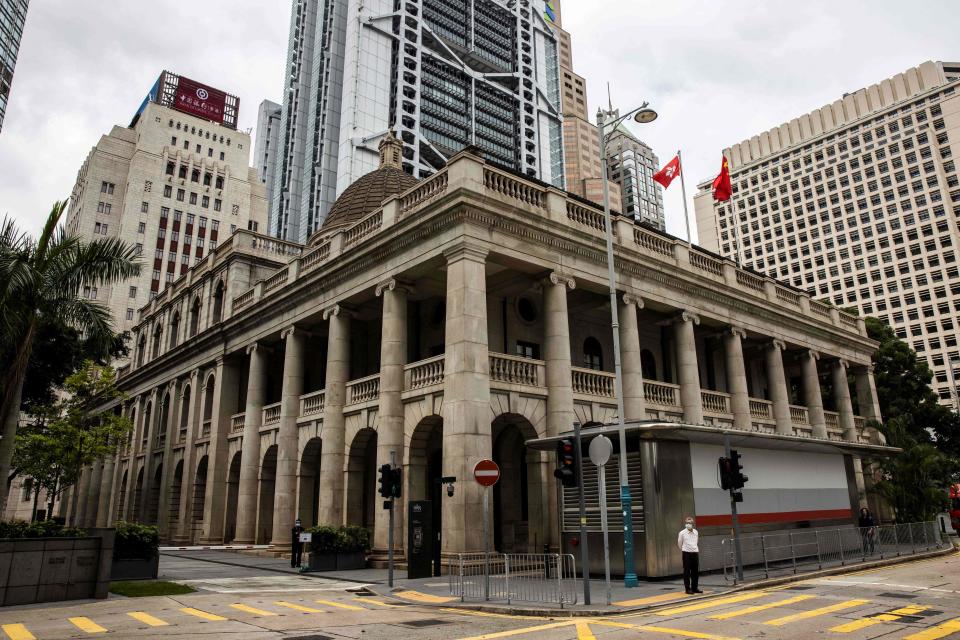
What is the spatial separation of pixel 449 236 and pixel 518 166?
121 meters

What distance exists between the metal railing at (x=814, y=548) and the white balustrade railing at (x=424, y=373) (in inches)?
396

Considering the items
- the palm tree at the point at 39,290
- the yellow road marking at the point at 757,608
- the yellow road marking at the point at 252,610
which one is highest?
the palm tree at the point at 39,290

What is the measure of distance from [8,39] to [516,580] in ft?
353

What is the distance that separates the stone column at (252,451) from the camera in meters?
32.7

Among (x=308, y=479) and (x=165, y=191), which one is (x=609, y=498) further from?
(x=165, y=191)

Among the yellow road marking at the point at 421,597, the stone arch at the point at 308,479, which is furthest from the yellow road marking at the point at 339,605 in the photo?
the stone arch at the point at 308,479

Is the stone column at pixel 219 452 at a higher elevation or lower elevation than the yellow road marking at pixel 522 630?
higher

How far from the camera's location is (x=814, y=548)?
63.8 ft

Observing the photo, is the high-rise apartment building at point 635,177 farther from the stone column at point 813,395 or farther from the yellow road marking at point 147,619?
the yellow road marking at point 147,619

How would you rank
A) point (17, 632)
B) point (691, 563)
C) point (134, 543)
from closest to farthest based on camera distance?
point (17, 632) → point (691, 563) → point (134, 543)

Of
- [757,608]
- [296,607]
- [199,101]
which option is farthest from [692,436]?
[199,101]

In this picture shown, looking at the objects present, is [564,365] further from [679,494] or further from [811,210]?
[811,210]

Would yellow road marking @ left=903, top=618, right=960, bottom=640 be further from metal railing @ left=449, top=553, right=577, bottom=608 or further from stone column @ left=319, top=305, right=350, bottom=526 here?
stone column @ left=319, top=305, right=350, bottom=526

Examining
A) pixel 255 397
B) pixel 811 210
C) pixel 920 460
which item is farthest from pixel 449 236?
pixel 811 210
